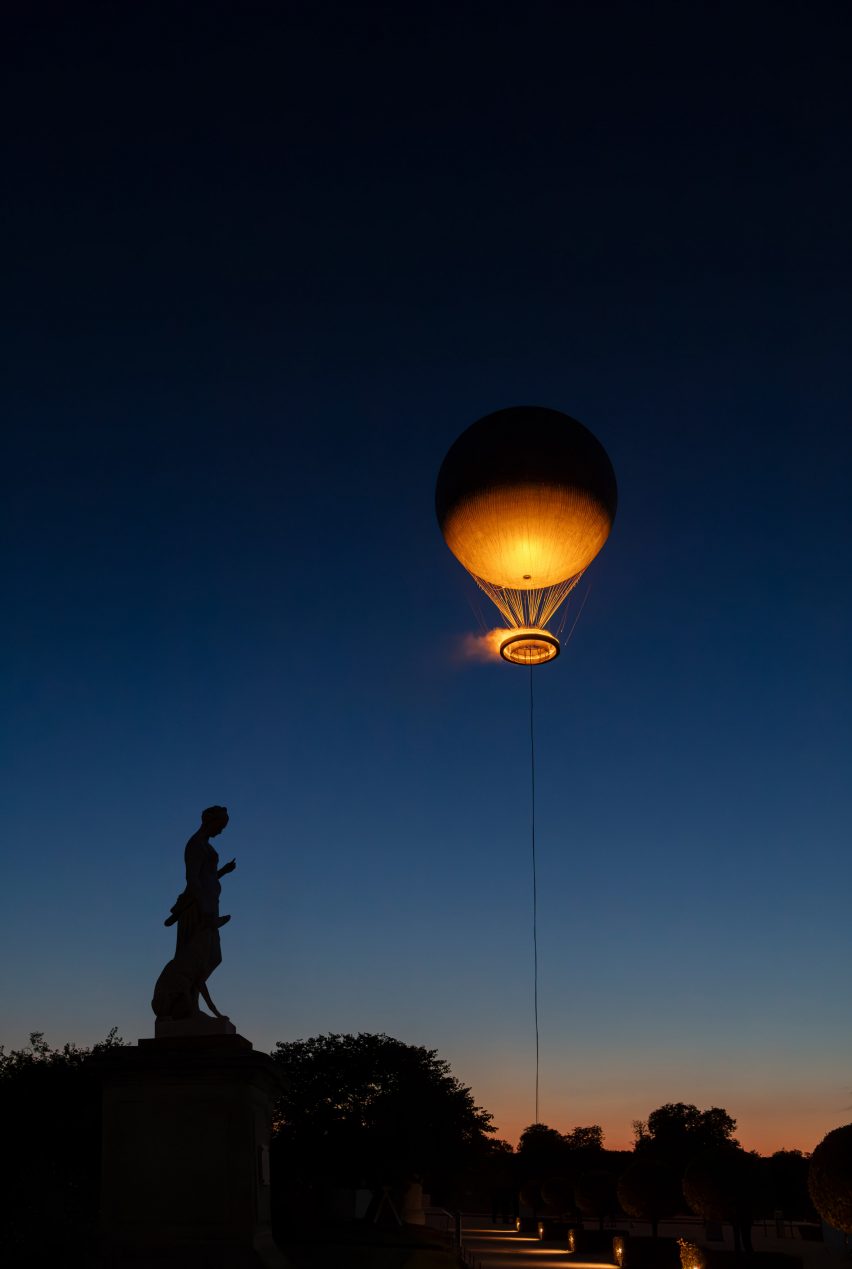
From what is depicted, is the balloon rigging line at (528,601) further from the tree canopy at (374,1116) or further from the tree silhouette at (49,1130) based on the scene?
the tree canopy at (374,1116)

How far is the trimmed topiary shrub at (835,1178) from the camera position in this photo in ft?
67.0

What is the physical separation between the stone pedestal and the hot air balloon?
1274 cm

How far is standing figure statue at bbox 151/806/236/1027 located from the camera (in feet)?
52.9

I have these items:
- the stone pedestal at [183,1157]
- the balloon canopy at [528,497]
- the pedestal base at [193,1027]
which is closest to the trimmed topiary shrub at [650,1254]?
the balloon canopy at [528,497]

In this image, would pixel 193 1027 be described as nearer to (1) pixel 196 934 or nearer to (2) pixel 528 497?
(1) pixel 196 934

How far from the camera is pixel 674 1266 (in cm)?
3688

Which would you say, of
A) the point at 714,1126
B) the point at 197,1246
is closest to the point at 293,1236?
the point at 197,1246

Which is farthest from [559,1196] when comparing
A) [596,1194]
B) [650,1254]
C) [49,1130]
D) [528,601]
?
[528,601]

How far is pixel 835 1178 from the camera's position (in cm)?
2064

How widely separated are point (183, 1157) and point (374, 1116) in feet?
136

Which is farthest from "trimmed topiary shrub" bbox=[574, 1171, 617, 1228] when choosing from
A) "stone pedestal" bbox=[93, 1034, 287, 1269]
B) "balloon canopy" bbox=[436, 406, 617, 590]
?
"stone pedestal" bbox=[93, 1034, 287, 1269]

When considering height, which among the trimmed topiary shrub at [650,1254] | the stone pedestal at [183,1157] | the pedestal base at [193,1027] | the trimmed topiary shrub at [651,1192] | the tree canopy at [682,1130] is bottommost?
the tree canopy at [682,1130]

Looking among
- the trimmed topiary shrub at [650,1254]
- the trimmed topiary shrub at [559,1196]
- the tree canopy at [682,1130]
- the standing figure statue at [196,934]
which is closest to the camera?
the standing figure statue at [196,934]

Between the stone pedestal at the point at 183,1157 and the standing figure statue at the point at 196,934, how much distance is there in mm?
606
